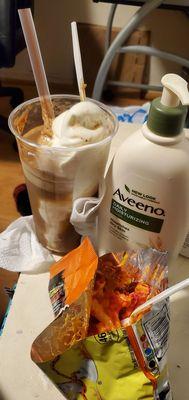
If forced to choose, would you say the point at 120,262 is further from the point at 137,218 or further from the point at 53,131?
the point at 53,131

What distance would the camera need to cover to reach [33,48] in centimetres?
44

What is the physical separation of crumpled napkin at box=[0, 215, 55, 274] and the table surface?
0.6 inches

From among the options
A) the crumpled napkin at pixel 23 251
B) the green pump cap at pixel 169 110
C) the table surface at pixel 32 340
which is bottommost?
the table surface at pixel 32 340

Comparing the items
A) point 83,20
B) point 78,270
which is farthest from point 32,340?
point 83,20

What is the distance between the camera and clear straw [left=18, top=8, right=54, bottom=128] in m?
0.43

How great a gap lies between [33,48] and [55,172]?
142 millimetres

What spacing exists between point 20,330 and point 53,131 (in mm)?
229

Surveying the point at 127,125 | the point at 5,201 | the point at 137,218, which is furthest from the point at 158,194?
the point at 5,201

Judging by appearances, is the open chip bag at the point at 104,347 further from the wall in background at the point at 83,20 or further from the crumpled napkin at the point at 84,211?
the wall in background at the point at 83,20

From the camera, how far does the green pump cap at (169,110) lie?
36cm

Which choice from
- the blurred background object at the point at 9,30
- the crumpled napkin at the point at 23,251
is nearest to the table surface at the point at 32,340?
the crumpled napkin at the point at 23,251

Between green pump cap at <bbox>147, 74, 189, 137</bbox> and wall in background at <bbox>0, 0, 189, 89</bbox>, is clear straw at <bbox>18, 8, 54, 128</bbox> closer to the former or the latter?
green pump cap at <bbox>147, 74, 189, 137</bbox>

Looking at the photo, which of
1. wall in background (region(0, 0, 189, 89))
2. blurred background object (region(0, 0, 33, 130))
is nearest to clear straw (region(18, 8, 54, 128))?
blurred background object (region(0, 0, 33, 130))

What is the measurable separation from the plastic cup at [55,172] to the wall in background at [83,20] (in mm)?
1447
